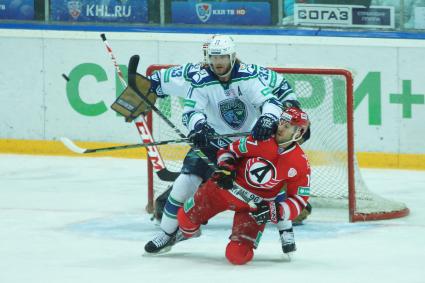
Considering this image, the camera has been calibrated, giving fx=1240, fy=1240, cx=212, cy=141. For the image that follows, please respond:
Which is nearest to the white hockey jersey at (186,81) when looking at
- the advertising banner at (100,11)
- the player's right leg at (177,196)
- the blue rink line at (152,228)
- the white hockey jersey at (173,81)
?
the white hockey jersey at (173,81)

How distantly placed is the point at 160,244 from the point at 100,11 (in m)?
3.98

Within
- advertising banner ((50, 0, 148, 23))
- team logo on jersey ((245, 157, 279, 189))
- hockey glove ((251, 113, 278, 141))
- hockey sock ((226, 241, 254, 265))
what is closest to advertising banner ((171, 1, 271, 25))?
advertising banner ((50, 0, 148, 23))

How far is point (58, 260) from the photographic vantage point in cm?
532

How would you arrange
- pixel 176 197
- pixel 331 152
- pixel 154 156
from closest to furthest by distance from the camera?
pixel 176 197, pixel 154 156, pixel 331 152

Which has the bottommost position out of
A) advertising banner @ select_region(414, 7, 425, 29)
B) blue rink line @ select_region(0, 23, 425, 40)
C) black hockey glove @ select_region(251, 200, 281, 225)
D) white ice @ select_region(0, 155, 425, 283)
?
white ice @ select_region(0, 155, 425, 283)

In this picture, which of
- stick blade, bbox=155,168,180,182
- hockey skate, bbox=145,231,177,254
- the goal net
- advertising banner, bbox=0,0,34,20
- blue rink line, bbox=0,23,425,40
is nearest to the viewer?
hockey skate, bbox=145,231,177,254

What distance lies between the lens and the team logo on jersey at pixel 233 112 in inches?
229

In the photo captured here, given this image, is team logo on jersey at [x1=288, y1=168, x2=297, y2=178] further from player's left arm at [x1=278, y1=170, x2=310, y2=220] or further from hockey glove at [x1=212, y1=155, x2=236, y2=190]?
hockey glove at [x1=212, y1=155, x2=236, y2=190]

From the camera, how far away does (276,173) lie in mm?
5148

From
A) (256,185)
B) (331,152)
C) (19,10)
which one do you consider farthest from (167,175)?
(19,10)

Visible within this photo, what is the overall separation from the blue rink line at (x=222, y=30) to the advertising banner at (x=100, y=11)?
0.26 ft

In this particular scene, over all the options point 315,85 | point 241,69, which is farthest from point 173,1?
point 241,69

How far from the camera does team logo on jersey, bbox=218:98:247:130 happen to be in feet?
19.1

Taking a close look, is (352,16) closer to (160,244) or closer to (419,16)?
(419,16)
